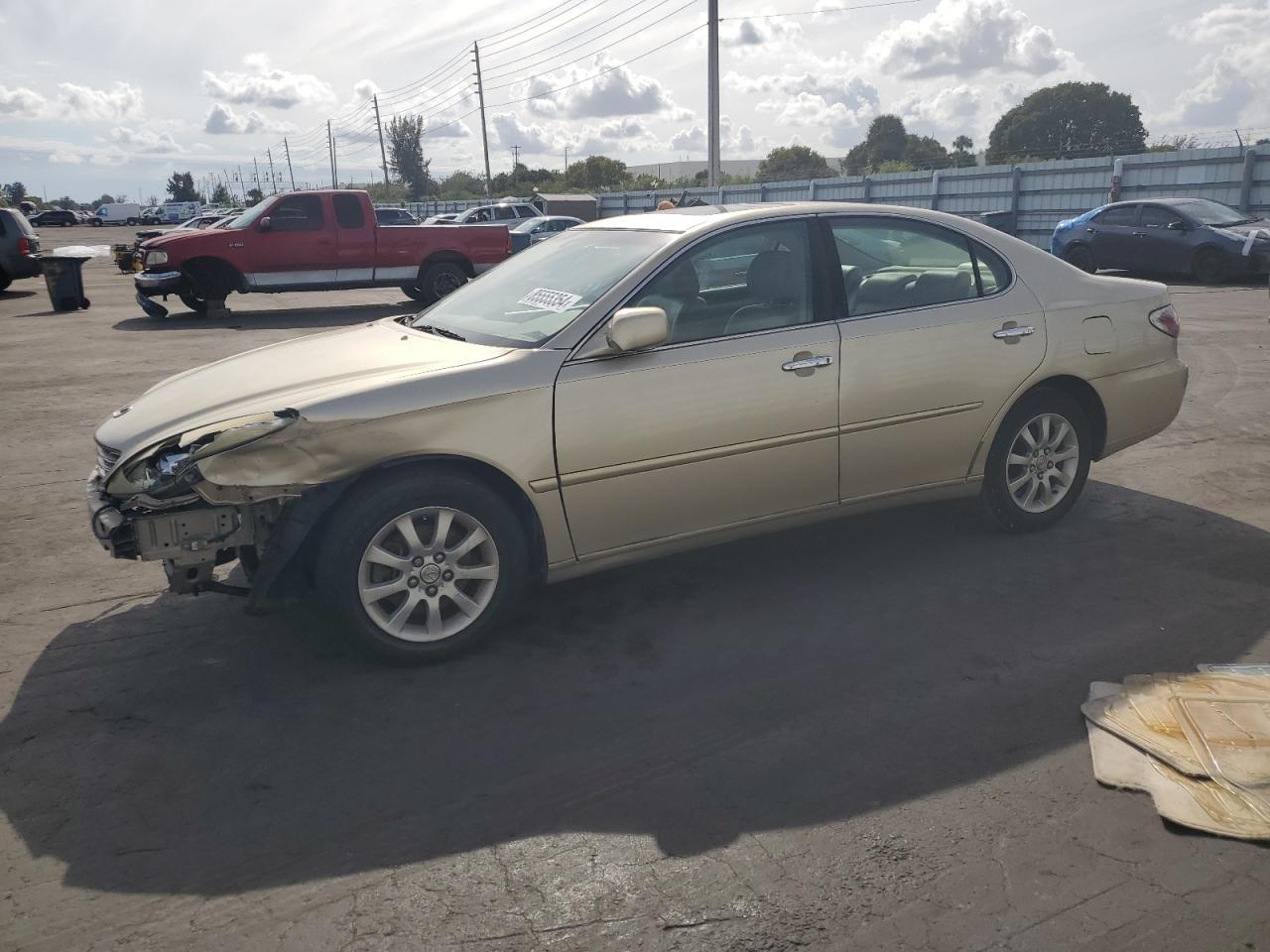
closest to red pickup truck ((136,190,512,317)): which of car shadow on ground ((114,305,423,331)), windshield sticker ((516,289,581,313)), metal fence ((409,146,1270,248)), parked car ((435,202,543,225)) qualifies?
car shadow on ground ((114,305,423,331))

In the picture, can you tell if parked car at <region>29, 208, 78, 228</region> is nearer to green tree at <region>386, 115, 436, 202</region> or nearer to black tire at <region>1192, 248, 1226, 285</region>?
green tree at <region>386, 115, 436, 202</region>

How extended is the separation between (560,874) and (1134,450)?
5.78 metres

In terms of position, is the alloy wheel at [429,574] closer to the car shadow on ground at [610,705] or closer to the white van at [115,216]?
the car shadow on ground at [610,705]

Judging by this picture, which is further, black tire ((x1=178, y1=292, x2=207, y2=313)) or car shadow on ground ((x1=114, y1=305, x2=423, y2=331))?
black tire ((x1=178, y1=292, x2=207, y2=313))

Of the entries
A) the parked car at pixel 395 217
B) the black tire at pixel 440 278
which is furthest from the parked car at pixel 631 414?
the parked car at pixel 395 217

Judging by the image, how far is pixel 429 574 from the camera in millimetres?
4102

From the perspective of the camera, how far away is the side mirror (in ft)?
13.7

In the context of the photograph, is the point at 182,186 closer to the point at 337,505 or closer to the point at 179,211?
the point at 179,211

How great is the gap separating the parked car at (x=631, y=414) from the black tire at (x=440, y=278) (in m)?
13.0

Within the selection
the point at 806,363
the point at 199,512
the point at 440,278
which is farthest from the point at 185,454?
the point at 440,278

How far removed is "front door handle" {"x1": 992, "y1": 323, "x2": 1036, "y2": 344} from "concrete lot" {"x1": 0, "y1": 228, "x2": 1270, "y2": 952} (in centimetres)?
102

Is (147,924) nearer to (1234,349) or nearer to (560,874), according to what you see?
(560,874)

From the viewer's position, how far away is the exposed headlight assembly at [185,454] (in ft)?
12.6

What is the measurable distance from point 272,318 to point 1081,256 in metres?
15.1
